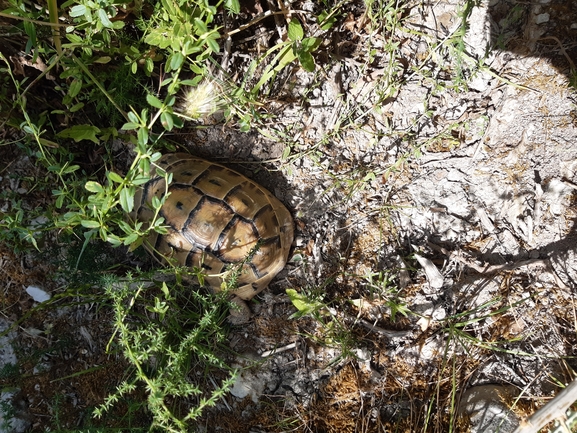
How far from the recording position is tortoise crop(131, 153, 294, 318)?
7.14ft

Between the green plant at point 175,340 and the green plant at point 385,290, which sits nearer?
the green plant at point 175,340

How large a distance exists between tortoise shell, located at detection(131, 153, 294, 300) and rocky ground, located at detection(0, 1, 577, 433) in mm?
126

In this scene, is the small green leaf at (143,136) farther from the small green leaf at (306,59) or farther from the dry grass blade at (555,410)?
the dry grass blade at (555,410)

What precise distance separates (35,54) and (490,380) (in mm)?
2141

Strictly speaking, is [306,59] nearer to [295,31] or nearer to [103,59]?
[295,31]

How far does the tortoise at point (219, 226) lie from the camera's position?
218 centimetres

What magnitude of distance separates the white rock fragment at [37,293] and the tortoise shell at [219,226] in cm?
54

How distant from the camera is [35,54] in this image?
1.75 metres

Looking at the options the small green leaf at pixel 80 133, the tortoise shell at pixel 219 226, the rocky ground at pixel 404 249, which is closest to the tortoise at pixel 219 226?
the tortoise shell at pixel 219 226

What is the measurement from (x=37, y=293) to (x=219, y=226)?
0.91 metres

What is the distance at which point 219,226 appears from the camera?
2180 millimetres

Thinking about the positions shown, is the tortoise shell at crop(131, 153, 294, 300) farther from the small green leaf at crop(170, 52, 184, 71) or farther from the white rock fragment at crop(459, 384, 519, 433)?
the white rock fragment at crop(459, 384, 519, 433)

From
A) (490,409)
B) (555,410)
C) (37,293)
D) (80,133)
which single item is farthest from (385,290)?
(37,293)

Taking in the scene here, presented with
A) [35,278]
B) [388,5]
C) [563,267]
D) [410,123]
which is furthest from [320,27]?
[35,278]
